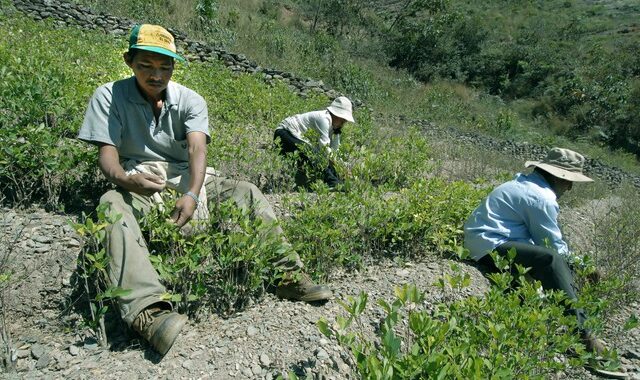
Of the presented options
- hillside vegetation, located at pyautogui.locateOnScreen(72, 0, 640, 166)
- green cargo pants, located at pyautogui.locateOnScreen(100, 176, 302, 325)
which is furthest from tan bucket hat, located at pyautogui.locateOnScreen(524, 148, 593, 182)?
hillside vegetation, located at pyautogui.locateOnScreen(72, 0, 640, 166)

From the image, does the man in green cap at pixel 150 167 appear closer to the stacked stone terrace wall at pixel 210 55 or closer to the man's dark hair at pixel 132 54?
the man's dark hair at pixel 132 54

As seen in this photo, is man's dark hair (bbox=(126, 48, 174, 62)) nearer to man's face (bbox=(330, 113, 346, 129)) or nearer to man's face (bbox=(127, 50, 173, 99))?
man's face (bbox=(127, 50, 173, 99))

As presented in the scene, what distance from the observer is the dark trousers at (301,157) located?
5.12 metres

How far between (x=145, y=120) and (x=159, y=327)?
1400mm

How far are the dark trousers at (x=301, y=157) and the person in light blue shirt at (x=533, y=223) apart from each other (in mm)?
1778

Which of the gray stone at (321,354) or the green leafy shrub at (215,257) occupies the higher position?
the green leafy shrub at (215,257)

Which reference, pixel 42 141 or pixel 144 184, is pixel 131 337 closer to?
pixel 144 184

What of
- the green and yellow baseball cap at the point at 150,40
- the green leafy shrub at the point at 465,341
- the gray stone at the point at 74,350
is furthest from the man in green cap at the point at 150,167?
the green leafy shrub at the point at 465,341

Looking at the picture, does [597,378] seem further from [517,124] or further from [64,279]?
[517,124]

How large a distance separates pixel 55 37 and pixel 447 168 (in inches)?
254

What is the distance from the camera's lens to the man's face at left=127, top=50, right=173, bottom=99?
287cm

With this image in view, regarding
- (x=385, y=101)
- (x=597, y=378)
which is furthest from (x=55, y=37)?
(x=385, y=101)

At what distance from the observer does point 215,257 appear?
285 cm

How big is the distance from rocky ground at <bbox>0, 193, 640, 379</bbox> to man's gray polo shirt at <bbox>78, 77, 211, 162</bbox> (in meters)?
0.71
